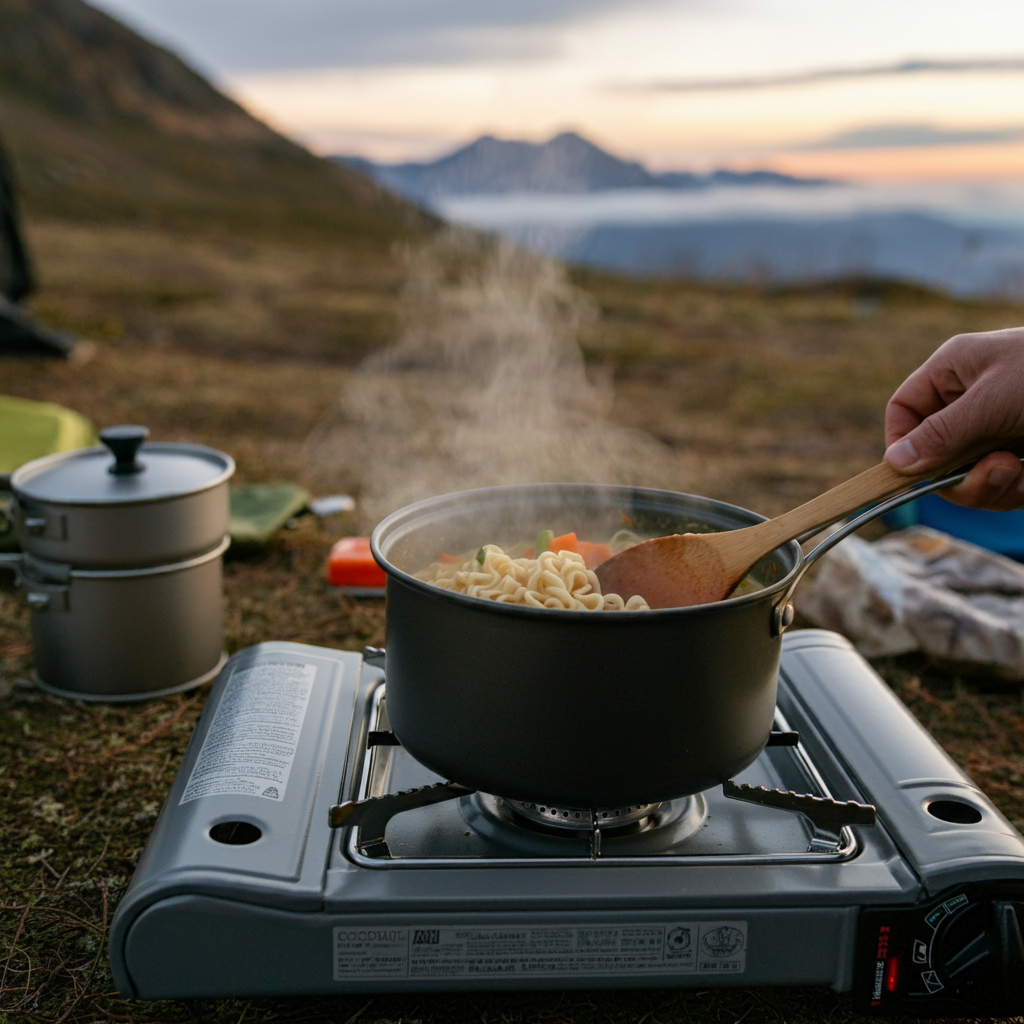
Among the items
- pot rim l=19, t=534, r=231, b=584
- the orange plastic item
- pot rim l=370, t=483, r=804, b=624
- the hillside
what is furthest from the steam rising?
the hillside

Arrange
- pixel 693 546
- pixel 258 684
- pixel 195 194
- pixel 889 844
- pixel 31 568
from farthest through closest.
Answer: pixel 195 194
pixel 31 568
pixel 258 684
pixel 693 546
pixel 889 844

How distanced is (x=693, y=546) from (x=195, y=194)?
4396 centimetres

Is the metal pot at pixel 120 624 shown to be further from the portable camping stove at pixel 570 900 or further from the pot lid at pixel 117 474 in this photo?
the portable camping stove at pixel 570 900

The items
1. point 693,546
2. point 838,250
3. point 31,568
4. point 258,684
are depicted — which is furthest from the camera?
point 838,250

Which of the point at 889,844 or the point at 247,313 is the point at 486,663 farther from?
the point at 247,313

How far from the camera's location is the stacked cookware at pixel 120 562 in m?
2.72

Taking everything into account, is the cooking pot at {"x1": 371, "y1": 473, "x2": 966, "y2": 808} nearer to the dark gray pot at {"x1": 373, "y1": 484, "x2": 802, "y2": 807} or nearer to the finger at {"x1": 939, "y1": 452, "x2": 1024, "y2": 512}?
the dark gray pot at {"x1": 373, "y1": 484, "x2": 802, "y2": 807}

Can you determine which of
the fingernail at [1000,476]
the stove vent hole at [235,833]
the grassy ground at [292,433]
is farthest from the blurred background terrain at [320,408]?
the fingernail at [1000,476]

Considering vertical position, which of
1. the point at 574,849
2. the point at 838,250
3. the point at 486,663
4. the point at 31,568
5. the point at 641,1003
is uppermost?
the point at 838,250

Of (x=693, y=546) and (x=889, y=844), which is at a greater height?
(x=693, y=546)

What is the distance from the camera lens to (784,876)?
1680 millimetres

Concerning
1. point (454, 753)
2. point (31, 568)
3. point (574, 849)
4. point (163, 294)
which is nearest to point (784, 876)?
point (574, 849)

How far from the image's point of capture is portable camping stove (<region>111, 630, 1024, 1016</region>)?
1.61 meters

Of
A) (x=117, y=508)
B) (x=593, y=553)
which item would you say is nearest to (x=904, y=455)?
(x=593, y=553)
